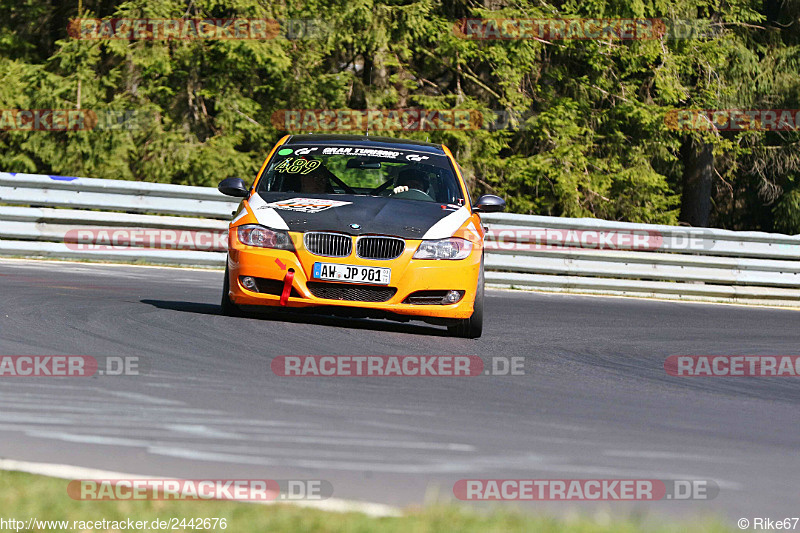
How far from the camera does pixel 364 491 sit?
14.1 feet

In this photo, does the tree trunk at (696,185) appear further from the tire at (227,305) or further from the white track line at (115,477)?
the white track line at (115,477)

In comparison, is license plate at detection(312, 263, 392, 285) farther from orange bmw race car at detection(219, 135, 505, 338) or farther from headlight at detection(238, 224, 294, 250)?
headlight at detection(238, 224, 294, 250)

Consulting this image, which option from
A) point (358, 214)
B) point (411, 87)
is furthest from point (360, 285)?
point (411, 87)

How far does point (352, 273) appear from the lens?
8492 mm

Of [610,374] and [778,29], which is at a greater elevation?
[778,29]

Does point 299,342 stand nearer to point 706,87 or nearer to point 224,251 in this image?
point 224,251

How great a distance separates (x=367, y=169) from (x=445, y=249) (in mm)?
1581

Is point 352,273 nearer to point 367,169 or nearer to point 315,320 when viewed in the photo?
point 315,320

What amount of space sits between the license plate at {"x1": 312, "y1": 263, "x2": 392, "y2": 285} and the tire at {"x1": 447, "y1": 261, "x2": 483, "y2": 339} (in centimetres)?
79

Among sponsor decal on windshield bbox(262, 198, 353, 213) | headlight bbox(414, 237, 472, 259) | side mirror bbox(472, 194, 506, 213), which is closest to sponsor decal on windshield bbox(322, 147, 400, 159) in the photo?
side mirror bbox(472, 194, 506, 213)

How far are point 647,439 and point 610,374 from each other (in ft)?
7.49

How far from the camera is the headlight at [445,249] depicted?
8.62 metres

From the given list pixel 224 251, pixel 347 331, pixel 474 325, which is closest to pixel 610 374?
pixel 474 325

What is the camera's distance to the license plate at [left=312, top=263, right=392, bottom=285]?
849 cm
